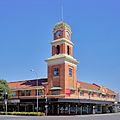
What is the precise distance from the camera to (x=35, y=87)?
7106cm

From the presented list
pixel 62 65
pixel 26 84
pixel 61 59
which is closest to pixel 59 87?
pixel 62 65

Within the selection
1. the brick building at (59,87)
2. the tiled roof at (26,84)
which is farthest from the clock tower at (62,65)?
the tiled roof at (26,84)

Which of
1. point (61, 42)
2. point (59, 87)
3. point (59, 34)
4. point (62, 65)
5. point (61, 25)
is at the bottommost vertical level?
point (59, 87)

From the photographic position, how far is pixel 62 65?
6719 centimetres

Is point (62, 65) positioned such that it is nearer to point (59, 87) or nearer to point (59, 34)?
point (59, 87)

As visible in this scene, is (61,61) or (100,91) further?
(100,91)

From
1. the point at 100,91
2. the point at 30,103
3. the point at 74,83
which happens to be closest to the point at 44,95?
the point at 30,103

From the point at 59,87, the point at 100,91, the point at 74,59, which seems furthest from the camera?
the point at 100,91

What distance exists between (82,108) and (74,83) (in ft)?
27.9

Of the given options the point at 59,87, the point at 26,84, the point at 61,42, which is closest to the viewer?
the point at 59,87

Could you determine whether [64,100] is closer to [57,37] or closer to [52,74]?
[52,74]

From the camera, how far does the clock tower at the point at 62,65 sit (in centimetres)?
6669

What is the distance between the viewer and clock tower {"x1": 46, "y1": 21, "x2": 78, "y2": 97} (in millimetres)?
66688

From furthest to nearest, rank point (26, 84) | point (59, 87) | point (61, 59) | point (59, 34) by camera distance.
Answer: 1. point (26, 84)
2. point (59, 34)
3. point (61, 59)
4. point (59, 87)
